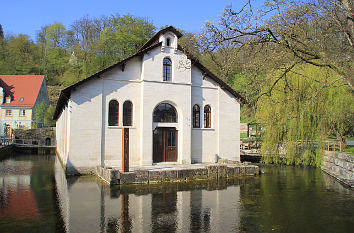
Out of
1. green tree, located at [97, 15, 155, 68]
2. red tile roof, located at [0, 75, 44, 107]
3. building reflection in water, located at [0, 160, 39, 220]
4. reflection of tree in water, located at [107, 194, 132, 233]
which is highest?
green tree, located at [97, 15, 155, 68]

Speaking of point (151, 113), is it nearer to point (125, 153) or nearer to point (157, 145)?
point (157, 145)

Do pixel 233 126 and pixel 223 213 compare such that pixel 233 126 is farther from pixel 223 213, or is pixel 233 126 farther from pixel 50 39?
pixel 50 39

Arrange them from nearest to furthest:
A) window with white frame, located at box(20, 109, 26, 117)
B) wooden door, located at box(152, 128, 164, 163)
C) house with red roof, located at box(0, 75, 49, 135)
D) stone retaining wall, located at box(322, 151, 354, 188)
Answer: stone retaining wall, located at box(322, 151, 354, 188) < wooden door, located at box(152, 128, 164, 163) < house with red roof, located at box(0, 75, 49, 135) < window with white frame, located at box(20, 109, 26, 117)

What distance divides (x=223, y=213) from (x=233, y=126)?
42.6 ft

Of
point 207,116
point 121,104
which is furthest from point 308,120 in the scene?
point 121,104

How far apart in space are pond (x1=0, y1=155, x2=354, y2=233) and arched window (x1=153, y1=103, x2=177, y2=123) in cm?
581

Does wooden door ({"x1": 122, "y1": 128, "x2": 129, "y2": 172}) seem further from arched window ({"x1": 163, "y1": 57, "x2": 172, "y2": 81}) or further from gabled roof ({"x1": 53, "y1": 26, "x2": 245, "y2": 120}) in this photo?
arched window ({"x1": 163, "y1": 57, "x2": 172, "y2": 81})

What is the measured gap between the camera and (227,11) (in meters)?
8.29

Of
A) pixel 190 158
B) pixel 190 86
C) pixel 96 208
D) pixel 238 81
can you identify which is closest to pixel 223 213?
pixel 96 208

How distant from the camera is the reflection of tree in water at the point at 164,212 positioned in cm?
850

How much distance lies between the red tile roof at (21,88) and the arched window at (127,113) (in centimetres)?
3377

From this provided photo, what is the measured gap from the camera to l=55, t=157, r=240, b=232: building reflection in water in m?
8.60

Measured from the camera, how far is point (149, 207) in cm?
1080

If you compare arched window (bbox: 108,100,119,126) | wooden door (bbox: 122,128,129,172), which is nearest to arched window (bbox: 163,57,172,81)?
arched window (bbox: 108,100,119,126)
